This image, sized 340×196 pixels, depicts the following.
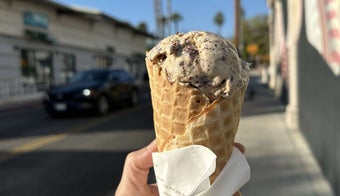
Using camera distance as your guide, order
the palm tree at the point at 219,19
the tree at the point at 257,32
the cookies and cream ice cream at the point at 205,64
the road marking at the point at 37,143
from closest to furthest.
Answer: the cookies and cream ice cream at the point at 205,64, the road marking at the point at 37,143, the tree at the point at 257,32, the palm tree at the point at 219,19

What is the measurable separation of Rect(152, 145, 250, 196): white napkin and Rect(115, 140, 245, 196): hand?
0.17 meters

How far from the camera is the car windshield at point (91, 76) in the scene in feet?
52.9

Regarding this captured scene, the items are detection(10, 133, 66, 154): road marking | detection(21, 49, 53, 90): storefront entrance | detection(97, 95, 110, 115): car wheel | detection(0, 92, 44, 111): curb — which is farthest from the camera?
detection(21, 49, 53, 90): storefront entrance

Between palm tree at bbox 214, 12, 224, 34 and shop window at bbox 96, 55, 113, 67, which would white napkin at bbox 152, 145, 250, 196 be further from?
palm tree at bbox 214, 12, 224, 34

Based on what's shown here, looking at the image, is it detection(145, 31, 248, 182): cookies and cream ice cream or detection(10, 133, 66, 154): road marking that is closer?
detection(145, 31, 248, 182): cookies and cream ice cream

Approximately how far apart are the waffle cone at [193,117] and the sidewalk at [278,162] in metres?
4.19

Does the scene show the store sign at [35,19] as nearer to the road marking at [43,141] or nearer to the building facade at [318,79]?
the road marking at [43,141]

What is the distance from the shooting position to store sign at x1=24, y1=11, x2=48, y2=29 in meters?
29.3

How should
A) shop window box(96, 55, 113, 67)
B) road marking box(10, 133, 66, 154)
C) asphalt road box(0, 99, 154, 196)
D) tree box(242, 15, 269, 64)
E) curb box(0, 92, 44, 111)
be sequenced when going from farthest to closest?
tree box(242, 15, 269, 64) < shop window box(96, 55, 113, 67) < curb box(0, 92, 44, 111) < road marking box(10, 133, 66, 154) < asphalt road box(0, 99, 154, 196)

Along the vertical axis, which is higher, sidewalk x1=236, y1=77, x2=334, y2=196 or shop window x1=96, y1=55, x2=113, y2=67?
shop window x1=96, y1=55, x2=113, y2=67

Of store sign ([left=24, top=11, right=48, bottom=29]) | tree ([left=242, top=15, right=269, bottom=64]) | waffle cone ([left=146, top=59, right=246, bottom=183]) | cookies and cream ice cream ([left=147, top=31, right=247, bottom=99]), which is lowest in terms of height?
waffle cone ([left=146, top=59, right=246, bottom=183])

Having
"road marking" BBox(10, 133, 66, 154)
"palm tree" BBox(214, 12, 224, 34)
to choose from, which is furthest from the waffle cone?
"palm tree" BBox(214, 12, 224, 34)

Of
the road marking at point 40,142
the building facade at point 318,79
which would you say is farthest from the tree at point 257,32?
the building facade at point 318,79

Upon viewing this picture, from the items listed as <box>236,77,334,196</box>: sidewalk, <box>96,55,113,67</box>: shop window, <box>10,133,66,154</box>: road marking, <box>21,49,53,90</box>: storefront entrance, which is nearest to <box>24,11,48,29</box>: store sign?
<box>21,49,53,90</box>: storefront entrance
